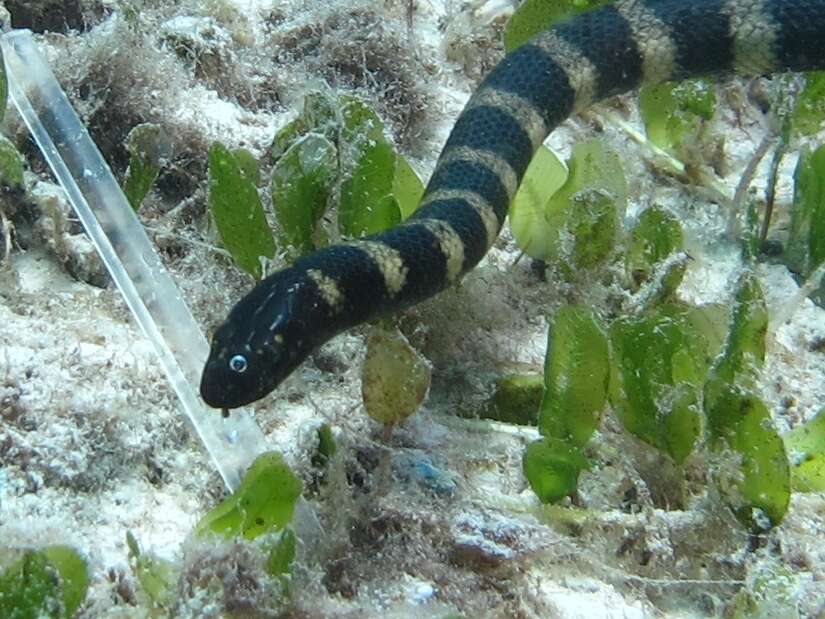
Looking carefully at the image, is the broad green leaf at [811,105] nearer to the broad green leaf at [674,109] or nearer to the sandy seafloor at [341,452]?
the broad green leaf at [674,109]

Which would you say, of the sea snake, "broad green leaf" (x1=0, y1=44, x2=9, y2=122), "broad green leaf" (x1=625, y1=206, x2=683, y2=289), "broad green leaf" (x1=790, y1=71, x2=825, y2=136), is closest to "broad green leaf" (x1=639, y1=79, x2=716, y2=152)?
the sea snake

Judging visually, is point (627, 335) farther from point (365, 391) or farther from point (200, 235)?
point (200, 235)

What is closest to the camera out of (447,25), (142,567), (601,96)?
(142,567)

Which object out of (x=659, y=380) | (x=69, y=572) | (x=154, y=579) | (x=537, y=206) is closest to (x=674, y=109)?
(x=537, y=206)

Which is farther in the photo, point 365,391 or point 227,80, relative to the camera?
point 227,80

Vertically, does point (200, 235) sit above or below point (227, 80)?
below

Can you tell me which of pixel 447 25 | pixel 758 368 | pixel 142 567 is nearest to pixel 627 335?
pixel 758 368

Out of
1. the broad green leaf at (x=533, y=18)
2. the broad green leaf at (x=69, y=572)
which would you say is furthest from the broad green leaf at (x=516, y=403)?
the broad green leaf at (x=533, y=18)
